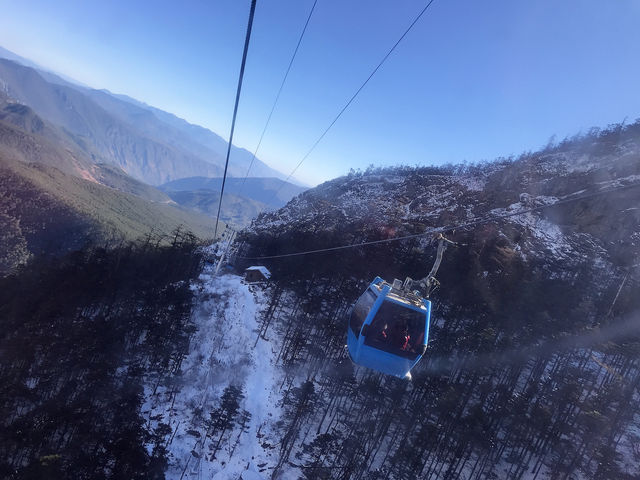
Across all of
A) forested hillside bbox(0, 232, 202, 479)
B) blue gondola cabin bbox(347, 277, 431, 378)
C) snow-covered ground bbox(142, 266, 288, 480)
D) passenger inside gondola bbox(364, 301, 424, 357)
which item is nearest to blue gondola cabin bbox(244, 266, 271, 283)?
snow-covered ground bbox(142, 266, 288, 480)

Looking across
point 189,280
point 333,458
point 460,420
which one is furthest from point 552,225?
point 189,280

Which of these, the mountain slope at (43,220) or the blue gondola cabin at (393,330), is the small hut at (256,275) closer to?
the blue gondola cabin at (393,330)

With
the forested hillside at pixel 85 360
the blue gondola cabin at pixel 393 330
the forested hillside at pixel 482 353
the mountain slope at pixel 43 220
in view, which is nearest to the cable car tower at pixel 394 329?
the blue gondola cabin at pixel 393 330

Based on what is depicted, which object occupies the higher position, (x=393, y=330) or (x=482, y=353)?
(x=393, y=330)

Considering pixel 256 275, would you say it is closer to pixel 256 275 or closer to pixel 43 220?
pixel 256 275

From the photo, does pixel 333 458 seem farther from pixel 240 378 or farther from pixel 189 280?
pixel 189 280

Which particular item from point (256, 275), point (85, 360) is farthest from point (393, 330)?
point (256, 275)

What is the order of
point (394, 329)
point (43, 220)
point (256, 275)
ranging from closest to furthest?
point (394, 329), point (256, 275), point (43, 220)
